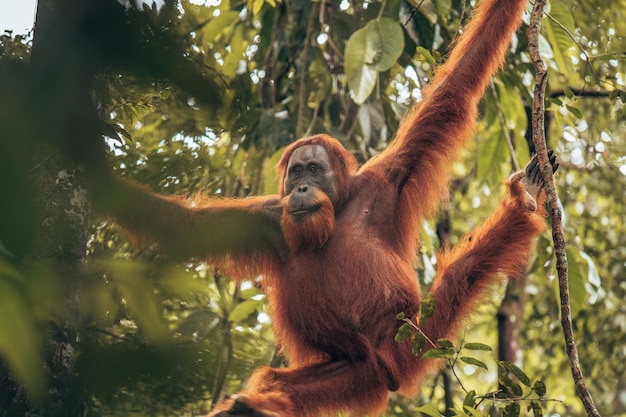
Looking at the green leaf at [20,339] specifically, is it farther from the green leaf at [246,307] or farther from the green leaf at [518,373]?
the green leaf at [246,307]

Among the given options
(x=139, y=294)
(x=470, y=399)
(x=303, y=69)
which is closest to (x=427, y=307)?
(x=470, y=399)

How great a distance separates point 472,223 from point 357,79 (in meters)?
6.20

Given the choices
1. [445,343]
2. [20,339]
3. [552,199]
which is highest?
[552,199]

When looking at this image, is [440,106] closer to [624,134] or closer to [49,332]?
[49,332]

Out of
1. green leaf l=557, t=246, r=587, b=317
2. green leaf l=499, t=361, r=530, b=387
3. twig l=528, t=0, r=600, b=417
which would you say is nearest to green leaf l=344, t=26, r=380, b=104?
twig l=528, t=0, r=600, b=417

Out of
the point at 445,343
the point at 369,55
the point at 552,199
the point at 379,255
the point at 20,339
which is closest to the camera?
the point at 20,339

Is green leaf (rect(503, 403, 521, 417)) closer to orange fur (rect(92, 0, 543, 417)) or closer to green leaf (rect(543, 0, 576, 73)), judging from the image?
orange fur (rect(92, 0, 543, 417))

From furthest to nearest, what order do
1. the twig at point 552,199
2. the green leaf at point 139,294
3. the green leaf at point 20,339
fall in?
the twig at point 552,199, the green leaf at point 139,294, the green leaf at point 20,339

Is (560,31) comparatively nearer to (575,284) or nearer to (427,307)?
(575,284)

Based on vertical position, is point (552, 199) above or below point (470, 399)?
above

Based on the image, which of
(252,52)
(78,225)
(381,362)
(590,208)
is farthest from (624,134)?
(78,225)

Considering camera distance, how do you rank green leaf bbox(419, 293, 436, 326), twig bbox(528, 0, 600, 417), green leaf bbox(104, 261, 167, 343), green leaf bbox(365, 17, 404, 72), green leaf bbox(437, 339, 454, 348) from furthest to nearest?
green leaf bbox(365, 17, 404, 72) → green leaf bbox(419, 293, 436, 326) → green leaf bbox(437, 339, 454, 348) → twig bbox(528, 0, 600, 417) → green leaf bbox(104, 261, 167, 343)

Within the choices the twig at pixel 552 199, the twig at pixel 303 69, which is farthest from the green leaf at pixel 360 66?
the twig at pixel 552 199

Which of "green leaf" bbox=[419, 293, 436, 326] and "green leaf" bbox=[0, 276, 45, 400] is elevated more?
"green leaf" bbox=[419, 293, 436, 326]
